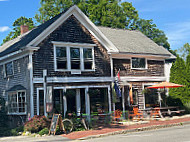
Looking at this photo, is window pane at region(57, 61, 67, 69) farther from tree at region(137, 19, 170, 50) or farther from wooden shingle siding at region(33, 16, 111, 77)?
tree at region(137, 19, 170, 50)

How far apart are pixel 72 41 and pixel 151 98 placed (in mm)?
9143

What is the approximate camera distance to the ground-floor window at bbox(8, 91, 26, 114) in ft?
68.6

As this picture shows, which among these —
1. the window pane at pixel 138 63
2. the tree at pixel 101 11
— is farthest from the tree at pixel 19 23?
the window pane at pixel 138 63

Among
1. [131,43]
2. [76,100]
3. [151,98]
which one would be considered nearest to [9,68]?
[76,100]

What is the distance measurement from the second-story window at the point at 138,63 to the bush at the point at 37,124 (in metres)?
10.0

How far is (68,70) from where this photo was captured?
21.6 metres

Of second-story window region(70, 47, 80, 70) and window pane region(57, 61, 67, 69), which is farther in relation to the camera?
second-story window region(70, 47, 80, 70)

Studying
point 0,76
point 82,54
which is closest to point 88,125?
point 82,54

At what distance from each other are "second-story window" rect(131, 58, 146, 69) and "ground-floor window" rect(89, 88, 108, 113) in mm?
3785

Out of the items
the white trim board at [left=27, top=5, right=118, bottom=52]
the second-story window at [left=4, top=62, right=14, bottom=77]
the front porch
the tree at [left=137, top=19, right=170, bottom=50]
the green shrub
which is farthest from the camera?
the tree at [left=137, top=19, right=170, bottom=50]

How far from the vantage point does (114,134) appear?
1644cm

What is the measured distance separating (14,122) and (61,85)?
4196 mm

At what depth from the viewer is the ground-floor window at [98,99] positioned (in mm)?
22864

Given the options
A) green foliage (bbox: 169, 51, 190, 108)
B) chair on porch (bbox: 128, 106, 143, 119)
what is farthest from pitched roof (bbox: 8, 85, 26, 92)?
green foliage (bbox: 169, 51, 190, 108)
